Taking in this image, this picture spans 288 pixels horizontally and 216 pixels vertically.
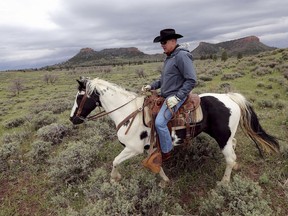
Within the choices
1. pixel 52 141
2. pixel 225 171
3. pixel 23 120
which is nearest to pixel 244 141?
pixel 225 171

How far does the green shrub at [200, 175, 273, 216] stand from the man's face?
272cm

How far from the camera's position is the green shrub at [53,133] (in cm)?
891

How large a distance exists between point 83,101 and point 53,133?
4548 millimetres

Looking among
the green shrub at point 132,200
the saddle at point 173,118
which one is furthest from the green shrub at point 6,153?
the saddle at point 173,118

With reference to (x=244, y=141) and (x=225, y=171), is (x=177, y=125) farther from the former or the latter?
(x=244, y=141)

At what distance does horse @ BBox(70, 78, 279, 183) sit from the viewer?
16.5ft

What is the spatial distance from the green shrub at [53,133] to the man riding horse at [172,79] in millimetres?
5456

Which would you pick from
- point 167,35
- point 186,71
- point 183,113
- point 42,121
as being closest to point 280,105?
point 183,113

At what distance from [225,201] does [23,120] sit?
1245 cm

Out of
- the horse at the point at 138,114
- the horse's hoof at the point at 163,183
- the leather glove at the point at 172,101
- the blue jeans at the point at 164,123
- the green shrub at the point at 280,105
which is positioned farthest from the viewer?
the green shrub at the point at 280,105

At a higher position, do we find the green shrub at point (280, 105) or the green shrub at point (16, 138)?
the green shrub at point (280, 105)

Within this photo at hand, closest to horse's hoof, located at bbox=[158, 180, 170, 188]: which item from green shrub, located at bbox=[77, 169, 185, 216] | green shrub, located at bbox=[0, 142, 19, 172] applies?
green shrub, located at bbox=[77, 169, 185, 216]

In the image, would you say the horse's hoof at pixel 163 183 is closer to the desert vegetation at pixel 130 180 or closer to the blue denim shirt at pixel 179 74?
the desert vegetation at pixel 130 180

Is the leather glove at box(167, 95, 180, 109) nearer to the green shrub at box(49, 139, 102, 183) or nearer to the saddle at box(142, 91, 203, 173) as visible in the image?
the saddle at box(142, 91, 203, 173)
